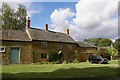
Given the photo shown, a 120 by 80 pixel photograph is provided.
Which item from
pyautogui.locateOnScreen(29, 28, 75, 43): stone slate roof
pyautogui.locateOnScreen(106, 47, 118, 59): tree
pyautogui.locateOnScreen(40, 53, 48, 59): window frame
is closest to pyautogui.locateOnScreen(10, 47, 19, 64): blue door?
pyautogui.locateOnScreen(29, 28, 75, 43): stone slate roof

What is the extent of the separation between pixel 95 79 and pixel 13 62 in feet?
88.4

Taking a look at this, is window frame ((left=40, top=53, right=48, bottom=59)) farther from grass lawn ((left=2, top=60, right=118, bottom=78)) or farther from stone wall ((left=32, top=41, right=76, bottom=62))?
grass lawn ((left=2, top=60, right=118, bottom=78))

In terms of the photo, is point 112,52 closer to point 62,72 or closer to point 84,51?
point 84,51

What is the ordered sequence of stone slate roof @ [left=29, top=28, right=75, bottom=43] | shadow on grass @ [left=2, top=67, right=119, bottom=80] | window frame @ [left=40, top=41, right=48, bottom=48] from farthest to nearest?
1. stone slate roof @ [left=29, top=28, right=75, bottom=43]
2. window frame @ [left=40, top=41, right=48, bottom=48]
3. shadow on grass @ [left=2, top=67, right=119, bottom=80]

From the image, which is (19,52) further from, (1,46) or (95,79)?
(95,79)

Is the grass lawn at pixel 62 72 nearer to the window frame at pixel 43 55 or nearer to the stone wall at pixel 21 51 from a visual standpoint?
the stone wall at pixel 21 51

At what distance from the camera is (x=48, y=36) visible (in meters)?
50.8

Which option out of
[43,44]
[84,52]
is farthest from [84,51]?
[43,44]

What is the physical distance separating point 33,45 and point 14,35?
13.9 feet

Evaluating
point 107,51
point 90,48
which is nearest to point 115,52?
point 107,51

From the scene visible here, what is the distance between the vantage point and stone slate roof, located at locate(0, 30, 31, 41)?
136 feet

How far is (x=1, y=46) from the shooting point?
40.0m

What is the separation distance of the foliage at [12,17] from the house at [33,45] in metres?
12.6

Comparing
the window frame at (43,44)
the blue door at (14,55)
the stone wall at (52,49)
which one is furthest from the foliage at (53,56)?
the blue door at (14,55)
